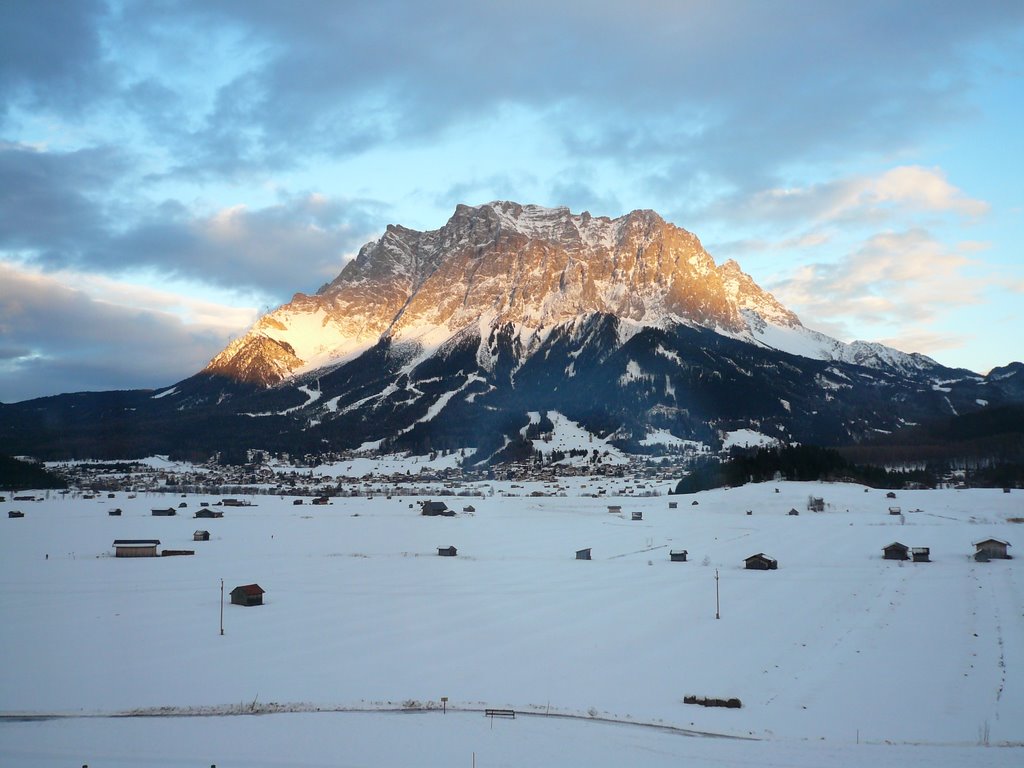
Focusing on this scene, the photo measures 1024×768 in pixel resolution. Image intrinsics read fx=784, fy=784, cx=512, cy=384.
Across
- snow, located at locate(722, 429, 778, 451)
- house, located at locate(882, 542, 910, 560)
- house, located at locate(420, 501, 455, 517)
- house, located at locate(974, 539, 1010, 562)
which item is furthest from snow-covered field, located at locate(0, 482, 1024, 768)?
snow, located at locate(722, 429, 778, 451)

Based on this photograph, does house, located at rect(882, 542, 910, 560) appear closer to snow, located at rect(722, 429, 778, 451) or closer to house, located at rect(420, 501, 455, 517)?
house, located at rect(420, 501, 455, 517)

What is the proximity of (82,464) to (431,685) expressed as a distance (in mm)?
164641

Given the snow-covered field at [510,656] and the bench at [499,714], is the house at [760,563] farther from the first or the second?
the bench at [499,714]

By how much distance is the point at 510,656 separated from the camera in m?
26.4

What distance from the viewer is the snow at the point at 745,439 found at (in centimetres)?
18188

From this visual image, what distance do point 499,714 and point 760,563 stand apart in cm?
2867

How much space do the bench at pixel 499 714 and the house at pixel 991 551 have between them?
123 ft

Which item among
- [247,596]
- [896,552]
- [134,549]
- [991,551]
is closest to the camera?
[247,596]

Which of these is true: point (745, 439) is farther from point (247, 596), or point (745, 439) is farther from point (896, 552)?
point (247, 596)

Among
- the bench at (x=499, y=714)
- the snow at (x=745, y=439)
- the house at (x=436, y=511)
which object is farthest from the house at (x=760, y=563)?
the snow at (x=745, y=439)

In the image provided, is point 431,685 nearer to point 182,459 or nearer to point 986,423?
point 986,423

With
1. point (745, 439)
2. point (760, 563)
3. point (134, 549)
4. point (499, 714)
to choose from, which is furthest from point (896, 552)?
point (745, 439)

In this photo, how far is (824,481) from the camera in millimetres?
91125

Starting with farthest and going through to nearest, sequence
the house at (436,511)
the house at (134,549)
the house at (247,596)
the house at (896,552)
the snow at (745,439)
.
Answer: the snow at (745,439) → the house at (436,511) → the house at (134,549) → the house at (896,552) → the house at (247,596)
